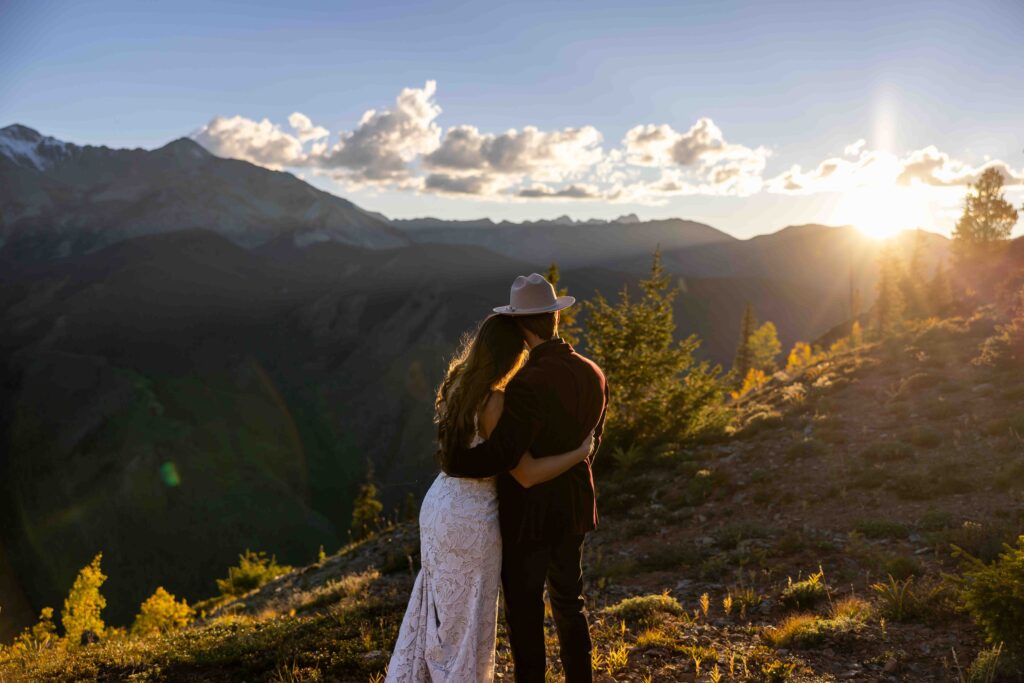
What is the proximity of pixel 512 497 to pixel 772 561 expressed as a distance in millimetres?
6870

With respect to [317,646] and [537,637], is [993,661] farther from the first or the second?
[317,646]

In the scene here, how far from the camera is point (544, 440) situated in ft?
11.0

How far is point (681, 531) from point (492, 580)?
27.7 feet

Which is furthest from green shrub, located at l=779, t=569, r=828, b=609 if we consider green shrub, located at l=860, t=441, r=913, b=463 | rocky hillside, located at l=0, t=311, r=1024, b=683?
green shrub, located at l=860, t=441, r=913, b=463

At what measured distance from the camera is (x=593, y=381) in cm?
356

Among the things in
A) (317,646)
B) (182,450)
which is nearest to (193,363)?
(182,450)

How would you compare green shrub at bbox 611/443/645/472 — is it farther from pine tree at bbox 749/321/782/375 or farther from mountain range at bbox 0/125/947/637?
pine tree at bbox 749/321/782/375

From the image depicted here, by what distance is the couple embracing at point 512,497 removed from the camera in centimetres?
329

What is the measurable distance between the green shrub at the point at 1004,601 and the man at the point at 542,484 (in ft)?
11.9

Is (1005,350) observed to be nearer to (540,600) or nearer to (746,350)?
(540,600)

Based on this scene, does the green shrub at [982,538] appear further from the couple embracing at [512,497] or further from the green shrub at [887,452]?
the couple embracing at [512,497]

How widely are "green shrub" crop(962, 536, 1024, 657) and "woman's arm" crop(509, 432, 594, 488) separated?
3999 millimetres

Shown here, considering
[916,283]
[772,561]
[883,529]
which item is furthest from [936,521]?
[916,283]

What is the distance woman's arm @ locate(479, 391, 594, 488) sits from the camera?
3285 mm
